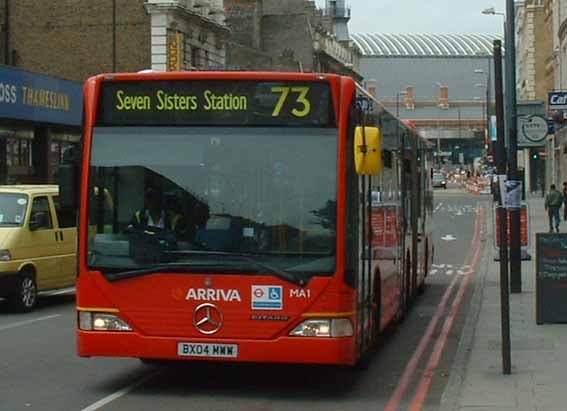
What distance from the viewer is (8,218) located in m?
18.2

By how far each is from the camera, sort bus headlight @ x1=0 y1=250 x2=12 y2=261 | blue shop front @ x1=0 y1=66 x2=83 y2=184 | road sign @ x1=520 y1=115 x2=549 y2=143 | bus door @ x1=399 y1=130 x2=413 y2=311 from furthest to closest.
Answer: blue shop front @ x1=0 y1=66 x2=83 y2=184 → road sign @ x1=520 y1=115 x2=549 y2=143 → bus headlight @ x1=0 y1=250 x2=12 y2=261 → bus door @ x1=399 y1=130 x2=413 y2=311

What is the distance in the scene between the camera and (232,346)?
32.9 ft

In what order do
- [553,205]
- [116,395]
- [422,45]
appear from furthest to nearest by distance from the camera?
[422,45] < [553,205] < [116,395]

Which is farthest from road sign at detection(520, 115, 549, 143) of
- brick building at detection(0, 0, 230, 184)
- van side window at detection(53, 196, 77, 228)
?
brick building at detection(0, 0, 230, 184)

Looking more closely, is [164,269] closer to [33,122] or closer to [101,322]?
[101,322]

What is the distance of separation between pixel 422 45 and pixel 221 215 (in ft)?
509

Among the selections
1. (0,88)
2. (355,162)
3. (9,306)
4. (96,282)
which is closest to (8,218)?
(9,306)

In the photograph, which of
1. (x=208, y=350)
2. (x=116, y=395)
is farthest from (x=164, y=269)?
(x=116, y=395)

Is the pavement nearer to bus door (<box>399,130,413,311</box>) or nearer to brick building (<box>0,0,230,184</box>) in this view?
bus door (<box>399,130,413,311</box>)

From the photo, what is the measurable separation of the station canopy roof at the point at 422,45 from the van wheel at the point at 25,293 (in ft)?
452

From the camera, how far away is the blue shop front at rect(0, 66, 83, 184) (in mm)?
35344

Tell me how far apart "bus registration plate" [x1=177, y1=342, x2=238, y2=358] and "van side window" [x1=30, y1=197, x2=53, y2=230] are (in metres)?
8.94

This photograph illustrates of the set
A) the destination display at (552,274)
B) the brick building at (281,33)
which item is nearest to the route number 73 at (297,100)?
the destination display at (552,274)

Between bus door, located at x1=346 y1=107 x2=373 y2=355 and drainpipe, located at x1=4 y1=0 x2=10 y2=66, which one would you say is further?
drainpipe, located at x1=4 y1=0 x2=10 y2=66
